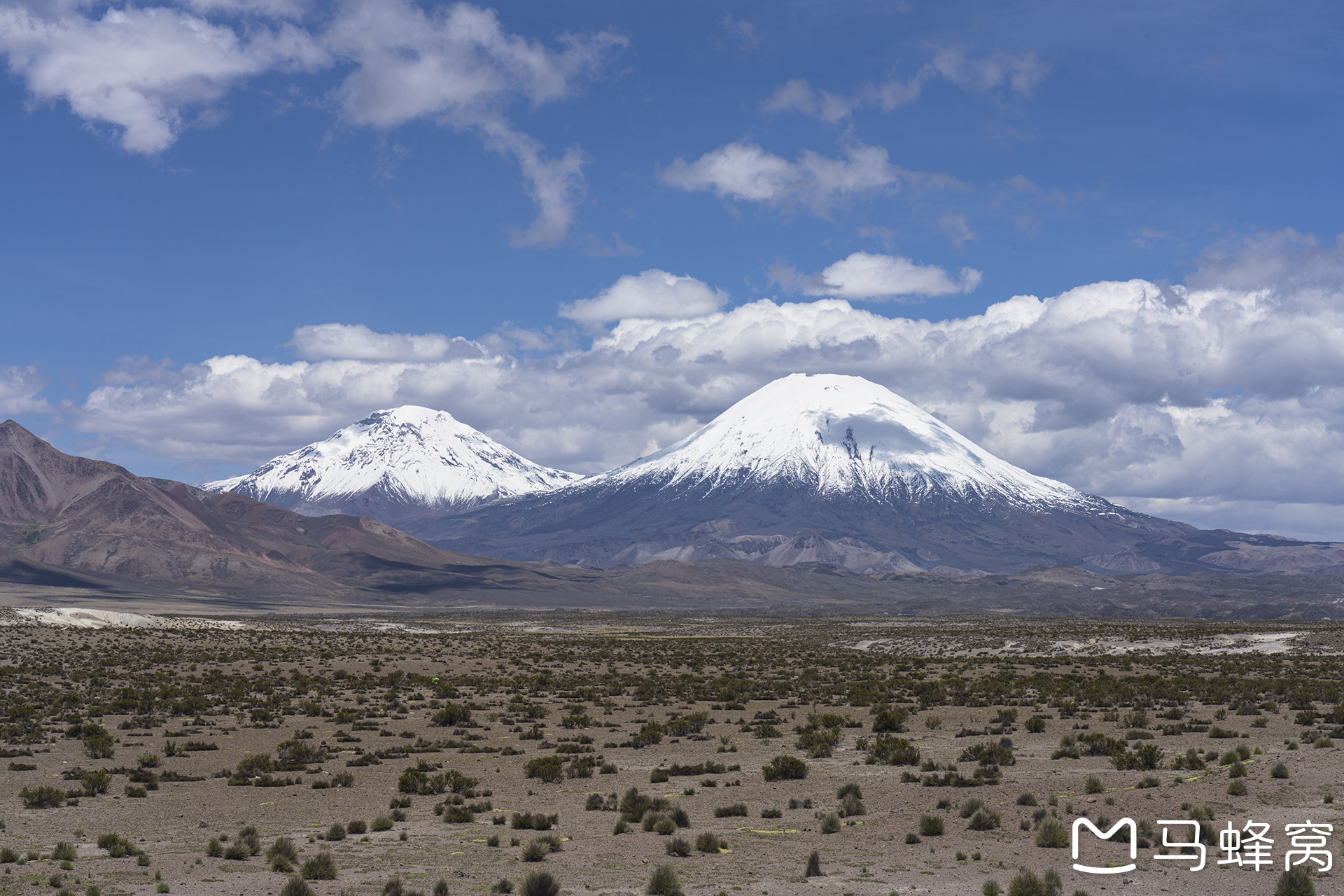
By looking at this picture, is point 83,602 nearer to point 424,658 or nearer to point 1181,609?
point 424,658

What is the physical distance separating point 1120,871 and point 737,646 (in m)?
63.9

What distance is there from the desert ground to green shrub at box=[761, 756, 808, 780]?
0.09 m

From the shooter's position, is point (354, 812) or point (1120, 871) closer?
point (1120, 871)

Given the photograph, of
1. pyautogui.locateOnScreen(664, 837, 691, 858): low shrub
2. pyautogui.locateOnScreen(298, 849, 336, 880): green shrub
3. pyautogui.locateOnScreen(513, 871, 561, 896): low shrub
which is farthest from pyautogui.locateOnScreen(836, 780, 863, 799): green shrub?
pyautogui.locateOnScreen(298, 849, 336, 880): green shrub

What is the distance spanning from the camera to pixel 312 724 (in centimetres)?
3347

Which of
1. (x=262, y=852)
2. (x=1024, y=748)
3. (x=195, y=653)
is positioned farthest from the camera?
(x=195, y=653)

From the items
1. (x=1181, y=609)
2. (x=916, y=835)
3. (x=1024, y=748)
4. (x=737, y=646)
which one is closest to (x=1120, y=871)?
(x=916, y=835)

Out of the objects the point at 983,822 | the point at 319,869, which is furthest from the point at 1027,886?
the point at 319,869

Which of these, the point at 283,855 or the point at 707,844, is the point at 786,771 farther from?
the point at 283,855

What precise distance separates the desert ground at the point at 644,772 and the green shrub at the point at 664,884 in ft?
1.12

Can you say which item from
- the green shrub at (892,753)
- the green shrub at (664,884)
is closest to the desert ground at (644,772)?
the green shrub at (892,753)

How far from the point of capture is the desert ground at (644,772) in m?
15.7

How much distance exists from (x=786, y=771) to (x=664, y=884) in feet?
31.9

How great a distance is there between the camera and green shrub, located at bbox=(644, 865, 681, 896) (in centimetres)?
1416
